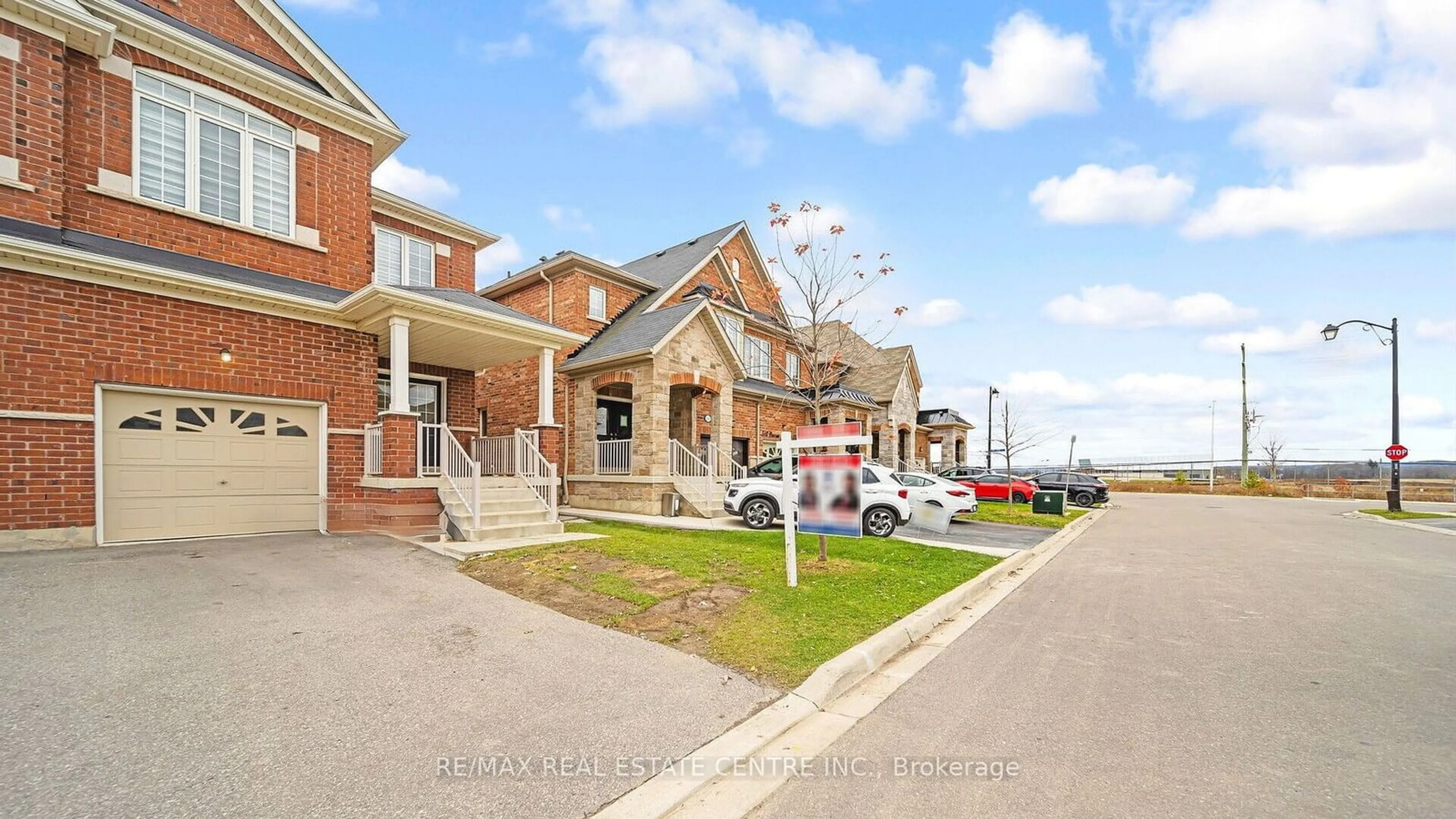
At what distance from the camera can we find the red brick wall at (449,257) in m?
15.0

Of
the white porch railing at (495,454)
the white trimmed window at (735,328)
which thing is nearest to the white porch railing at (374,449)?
the white porch railing at (495,454)

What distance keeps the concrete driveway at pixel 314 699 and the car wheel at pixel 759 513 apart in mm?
8505

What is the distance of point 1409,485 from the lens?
131 feet

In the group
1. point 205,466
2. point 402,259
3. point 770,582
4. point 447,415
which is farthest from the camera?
point 402,259

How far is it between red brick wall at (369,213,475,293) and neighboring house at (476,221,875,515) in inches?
118

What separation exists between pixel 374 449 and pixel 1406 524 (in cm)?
2877

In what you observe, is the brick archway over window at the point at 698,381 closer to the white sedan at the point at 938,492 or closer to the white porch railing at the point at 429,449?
the white sedan at the point at 938,492

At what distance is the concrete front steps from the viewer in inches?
403

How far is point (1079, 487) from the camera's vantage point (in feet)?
90.7

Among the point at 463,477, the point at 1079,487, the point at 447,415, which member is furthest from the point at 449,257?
the point at 1079,487

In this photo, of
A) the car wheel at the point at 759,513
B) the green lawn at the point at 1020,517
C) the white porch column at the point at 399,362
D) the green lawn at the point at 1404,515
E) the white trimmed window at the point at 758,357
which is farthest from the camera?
the white trimmed window at the point at 758,357

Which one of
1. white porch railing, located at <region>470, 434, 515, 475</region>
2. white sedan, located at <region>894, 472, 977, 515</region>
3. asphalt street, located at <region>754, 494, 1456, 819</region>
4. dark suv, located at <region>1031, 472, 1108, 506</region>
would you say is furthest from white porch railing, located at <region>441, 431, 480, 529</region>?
dark suv, located at <region>1031, 472, 1108, 506</region>

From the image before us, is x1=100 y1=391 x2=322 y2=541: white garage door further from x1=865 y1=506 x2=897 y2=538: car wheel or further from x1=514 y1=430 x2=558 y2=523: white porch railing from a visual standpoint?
x1=865 y1=506 x2=897 y2=538: car wheel

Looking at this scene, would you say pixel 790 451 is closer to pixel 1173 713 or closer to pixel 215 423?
pixel 1173 713
